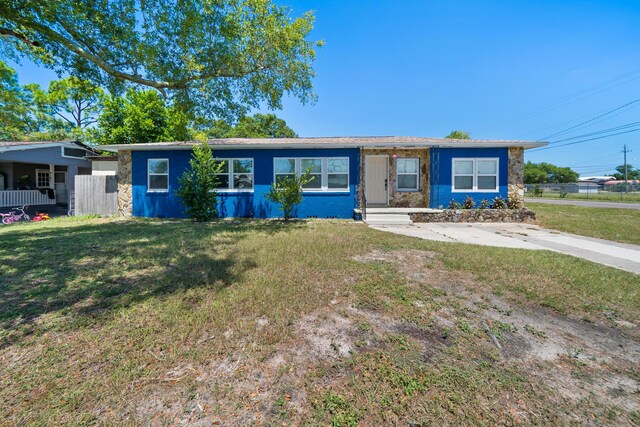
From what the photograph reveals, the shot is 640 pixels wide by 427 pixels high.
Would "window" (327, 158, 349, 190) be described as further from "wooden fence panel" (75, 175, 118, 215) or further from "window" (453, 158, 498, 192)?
"wooden fence panel" (75, 175, 118, 215)

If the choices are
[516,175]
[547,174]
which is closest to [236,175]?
[516,175]

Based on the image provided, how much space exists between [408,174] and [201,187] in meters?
8.51

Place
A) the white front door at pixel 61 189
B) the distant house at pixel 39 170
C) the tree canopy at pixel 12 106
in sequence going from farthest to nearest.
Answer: the tree canopy at pixel 12 106 < the white front door at pixel 61 189 < the distant house at pixel 39 170

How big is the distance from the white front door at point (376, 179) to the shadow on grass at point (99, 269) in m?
6.61

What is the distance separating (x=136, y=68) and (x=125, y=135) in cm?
1387

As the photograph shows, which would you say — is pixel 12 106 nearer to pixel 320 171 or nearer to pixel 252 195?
pixel 252 195

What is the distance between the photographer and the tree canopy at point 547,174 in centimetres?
6550

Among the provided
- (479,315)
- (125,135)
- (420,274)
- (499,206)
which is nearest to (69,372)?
(479,315)

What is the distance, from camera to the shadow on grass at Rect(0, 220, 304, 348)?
129 inches

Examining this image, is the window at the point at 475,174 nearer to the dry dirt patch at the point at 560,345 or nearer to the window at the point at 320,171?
the window at the point at 320,171

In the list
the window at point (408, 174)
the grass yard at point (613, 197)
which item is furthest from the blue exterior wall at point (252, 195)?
the grass yard at point (613, 197)

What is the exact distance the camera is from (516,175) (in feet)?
37.8

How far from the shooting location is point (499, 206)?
1134 cm

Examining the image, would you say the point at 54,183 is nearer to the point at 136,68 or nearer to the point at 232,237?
the point at 136,68
